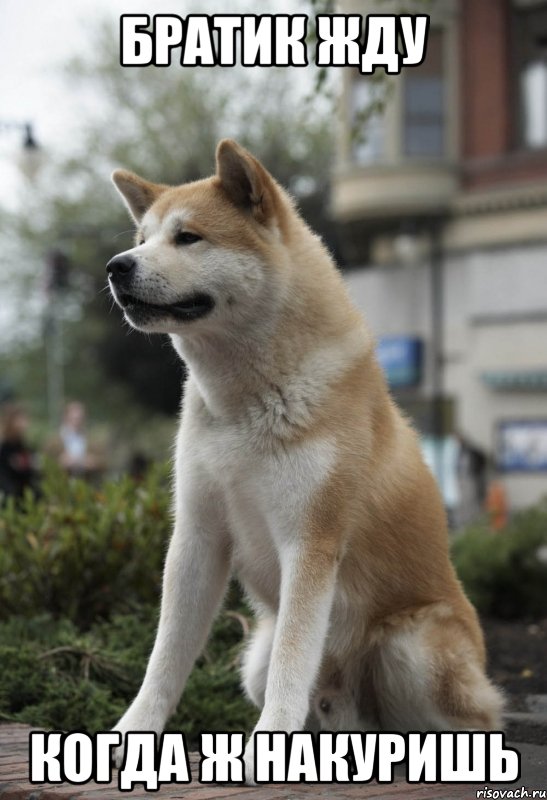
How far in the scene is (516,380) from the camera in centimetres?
2475

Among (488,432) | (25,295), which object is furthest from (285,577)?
(25,295)

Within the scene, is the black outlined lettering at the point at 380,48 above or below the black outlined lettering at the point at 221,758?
above

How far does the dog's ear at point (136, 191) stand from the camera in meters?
4.53

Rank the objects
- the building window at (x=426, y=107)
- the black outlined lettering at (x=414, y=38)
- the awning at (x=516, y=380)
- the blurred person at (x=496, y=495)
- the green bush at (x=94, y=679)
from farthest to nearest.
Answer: the building window at (x=426, y=107) → the awning at (x=516, y=380) → the blurred person at (x=496, y=495) → the black outlined lettering at (x=414, y=38) → the green bush at (x=94, y=679)

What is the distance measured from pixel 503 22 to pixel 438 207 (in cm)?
389

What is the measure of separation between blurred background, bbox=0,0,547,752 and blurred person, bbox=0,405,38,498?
0.10 ft

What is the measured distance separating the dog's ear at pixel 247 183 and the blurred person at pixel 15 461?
8346mm

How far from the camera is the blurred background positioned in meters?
6.74

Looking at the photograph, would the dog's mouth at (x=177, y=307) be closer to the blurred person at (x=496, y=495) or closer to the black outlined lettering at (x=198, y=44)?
the black outlined lettering at (x=198, y=44)

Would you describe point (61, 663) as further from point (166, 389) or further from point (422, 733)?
point (166, 389)

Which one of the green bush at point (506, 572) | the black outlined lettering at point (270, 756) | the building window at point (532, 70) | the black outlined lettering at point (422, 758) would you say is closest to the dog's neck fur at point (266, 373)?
the black outlined lettering at point (270, 756)

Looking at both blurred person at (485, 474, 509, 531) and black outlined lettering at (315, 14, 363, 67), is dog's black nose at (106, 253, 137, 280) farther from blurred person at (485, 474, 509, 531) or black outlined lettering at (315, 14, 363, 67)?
blurred person at (485, 474, 509, 531)

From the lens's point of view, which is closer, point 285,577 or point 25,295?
point 285,577

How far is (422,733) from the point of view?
14.5 feet
